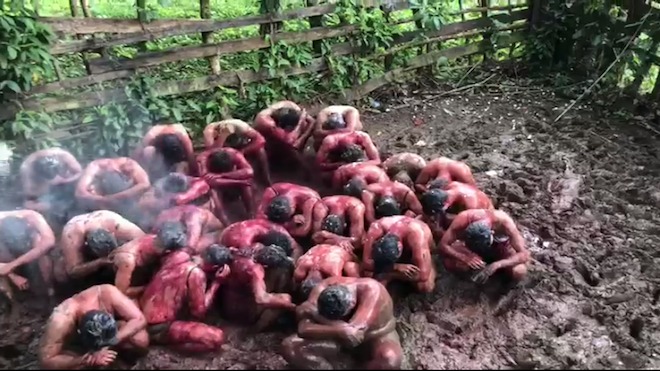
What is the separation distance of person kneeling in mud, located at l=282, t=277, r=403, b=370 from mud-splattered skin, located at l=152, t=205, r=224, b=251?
Result: 1.17 metres

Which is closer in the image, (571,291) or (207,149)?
(571,291)

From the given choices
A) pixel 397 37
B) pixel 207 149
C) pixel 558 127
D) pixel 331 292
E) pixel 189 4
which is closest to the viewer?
pixel 331 292

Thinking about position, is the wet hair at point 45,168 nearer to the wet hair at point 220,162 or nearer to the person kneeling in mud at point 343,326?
the wet hair at point 220,162

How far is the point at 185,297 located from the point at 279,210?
0.99 metres

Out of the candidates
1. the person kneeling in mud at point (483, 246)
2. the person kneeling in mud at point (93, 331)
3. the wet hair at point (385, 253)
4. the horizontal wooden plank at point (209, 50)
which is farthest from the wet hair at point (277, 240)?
the horizontal wooden plank at point (209, 50)

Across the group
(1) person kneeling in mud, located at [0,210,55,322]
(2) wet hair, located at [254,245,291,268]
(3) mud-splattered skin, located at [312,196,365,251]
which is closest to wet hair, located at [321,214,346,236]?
(3) mud-splattered skin, located at [312,196,365,251]

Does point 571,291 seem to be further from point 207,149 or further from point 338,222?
point 207,149

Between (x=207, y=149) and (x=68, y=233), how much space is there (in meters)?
1.56

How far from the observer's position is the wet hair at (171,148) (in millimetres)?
5908

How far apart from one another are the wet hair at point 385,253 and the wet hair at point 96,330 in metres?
1.78

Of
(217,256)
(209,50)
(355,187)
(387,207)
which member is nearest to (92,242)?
(217,256)

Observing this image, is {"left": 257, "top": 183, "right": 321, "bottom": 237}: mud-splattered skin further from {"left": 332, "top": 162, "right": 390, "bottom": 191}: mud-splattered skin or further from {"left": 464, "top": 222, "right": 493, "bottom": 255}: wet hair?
{"left": 464, "top": 222, "right": 493, "bottom": 255}: wet hair

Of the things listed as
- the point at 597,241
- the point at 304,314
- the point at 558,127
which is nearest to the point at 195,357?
the point at 304,314

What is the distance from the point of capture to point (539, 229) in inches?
223
